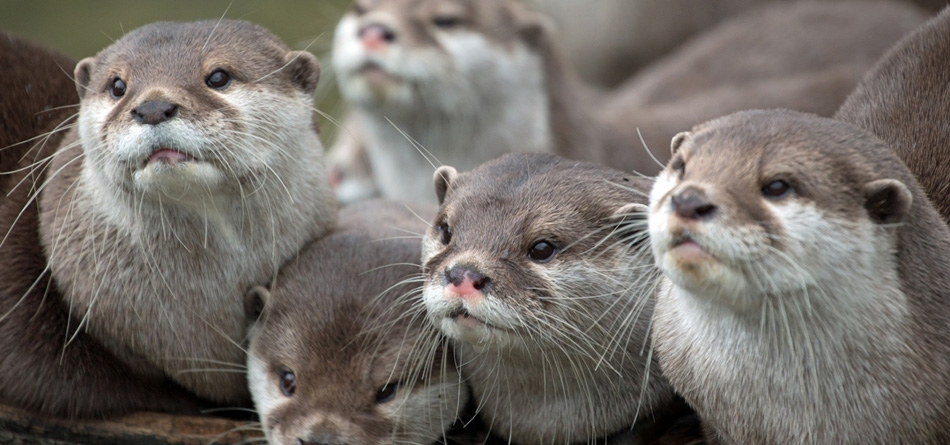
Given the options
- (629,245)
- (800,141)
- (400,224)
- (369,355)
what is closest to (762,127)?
(800,141)

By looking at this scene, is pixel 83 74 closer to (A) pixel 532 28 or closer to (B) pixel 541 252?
(B) pixel 541 252

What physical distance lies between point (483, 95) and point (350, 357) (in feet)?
7.30

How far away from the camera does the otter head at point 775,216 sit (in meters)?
2.15

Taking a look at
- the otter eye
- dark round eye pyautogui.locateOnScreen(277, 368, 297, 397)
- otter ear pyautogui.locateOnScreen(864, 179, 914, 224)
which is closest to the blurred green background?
dark round eye pyautogui.locateOnScreen(277, 368, 297, 397)

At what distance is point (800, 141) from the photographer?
2.31m

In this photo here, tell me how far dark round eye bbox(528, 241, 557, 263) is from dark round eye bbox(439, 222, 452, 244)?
240mm

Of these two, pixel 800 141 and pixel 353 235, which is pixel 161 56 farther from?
pixel 800 141

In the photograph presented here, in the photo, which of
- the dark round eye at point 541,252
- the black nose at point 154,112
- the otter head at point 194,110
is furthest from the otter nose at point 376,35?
the dark round eye at point 541,252

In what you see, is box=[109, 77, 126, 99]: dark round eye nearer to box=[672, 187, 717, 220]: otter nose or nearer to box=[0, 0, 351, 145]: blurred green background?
box=[672, 187, 717, 220]: otter nose

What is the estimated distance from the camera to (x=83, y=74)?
304 cm

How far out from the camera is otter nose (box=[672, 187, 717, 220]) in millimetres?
2148

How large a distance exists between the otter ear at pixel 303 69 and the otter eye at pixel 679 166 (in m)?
1.18

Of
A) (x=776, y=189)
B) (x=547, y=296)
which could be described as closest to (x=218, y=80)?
(x=547, y=296)

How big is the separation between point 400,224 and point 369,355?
0.67m
